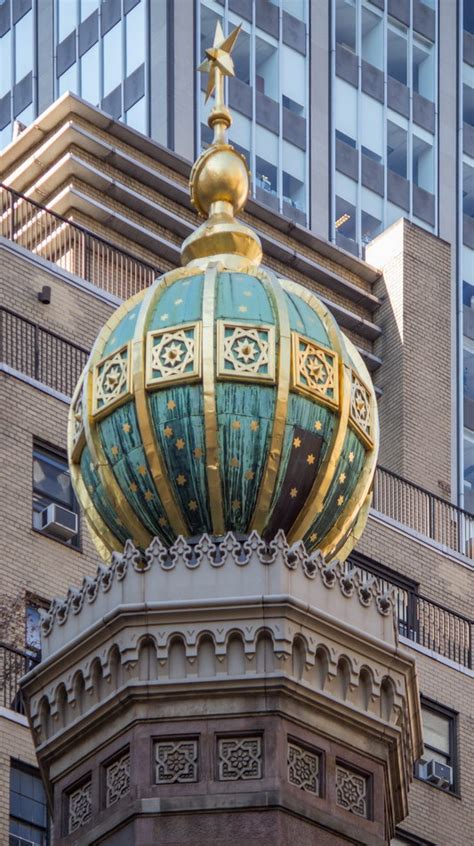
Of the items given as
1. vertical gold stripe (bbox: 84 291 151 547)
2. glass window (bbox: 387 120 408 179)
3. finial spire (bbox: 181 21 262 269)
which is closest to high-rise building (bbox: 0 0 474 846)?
glass window (bbox: 387 120 408 179)

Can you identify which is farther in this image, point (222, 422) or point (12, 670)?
point (12, 670)

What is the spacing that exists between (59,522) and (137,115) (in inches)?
1353

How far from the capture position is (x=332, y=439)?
38.8 metres

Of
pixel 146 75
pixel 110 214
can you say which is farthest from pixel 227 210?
pixel 146 75

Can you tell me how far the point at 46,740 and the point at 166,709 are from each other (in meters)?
1.89

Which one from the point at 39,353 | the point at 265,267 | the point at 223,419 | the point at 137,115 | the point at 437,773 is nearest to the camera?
the point at 223,419

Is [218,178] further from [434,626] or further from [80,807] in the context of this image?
[434,626]

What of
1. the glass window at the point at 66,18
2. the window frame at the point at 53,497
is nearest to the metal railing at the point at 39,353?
the window frame at the point at 53,497

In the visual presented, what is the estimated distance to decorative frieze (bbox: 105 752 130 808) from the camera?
36594 millimetres

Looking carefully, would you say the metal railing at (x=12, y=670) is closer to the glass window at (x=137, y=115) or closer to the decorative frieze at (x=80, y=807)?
the decorative frieze at (x=80, y=807)

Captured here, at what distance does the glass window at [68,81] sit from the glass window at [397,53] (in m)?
8.91

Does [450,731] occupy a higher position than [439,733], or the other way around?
[450,731]

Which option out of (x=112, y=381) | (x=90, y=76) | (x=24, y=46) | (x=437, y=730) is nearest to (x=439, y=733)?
(x=437, y=730)

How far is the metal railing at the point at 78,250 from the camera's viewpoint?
6159 centimetres
